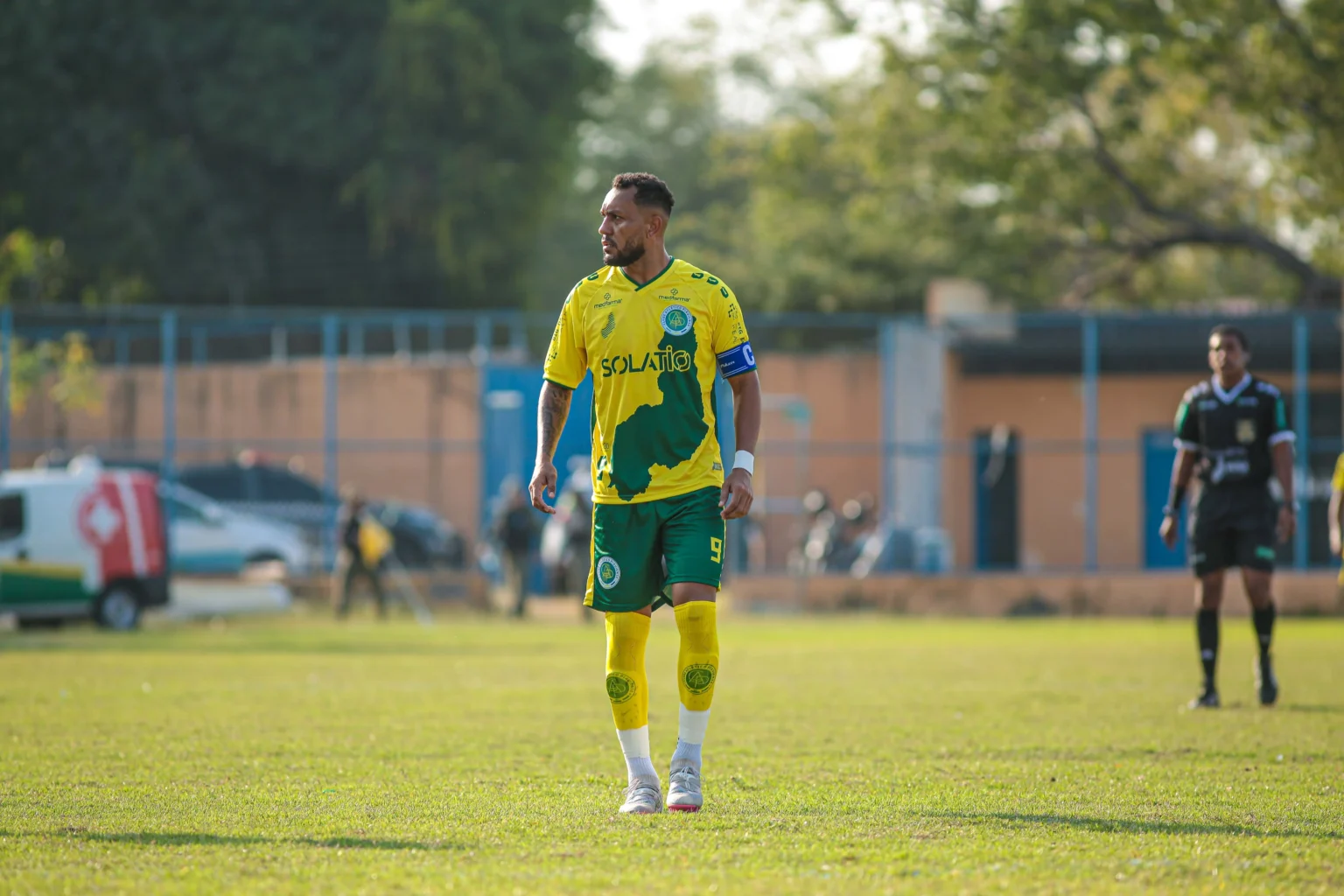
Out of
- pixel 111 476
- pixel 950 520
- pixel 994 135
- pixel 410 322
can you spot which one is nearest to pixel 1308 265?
pixel 994 135

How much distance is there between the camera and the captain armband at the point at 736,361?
271 inches

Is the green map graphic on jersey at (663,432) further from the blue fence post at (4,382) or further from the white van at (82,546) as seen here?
the blue fence post at (4,382)

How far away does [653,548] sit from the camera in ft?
22.4

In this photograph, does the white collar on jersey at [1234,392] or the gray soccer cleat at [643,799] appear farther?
the white collar on jersey at [1234,392]

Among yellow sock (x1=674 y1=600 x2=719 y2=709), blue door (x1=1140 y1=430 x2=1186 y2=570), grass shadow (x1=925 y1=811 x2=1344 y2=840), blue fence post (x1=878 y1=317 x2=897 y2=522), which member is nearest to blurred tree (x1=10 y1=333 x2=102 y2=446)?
blue fence post (x1=878 y1=317 x2=897 y2=522)

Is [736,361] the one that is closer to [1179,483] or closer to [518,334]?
[1179,483]

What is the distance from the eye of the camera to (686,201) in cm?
6931

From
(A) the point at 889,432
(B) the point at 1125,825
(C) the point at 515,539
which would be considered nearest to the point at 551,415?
(B) the point at 1125,825

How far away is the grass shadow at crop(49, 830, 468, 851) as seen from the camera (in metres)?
5.87

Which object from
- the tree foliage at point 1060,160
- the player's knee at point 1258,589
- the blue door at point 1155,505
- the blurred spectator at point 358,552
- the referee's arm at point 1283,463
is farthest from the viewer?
the blue door at point 1155,505

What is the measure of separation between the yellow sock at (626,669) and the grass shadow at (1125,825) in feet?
3.51

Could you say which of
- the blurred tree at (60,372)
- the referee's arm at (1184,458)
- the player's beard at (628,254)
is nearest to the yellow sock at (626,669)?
the player's beard at (628,254)

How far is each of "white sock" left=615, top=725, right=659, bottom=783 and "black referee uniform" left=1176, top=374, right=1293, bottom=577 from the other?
538 cm

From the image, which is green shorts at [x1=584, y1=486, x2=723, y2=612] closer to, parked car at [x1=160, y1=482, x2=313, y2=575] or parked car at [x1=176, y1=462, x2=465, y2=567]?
parked car at [x1=160, y1=482, x2=313, y2=575]
